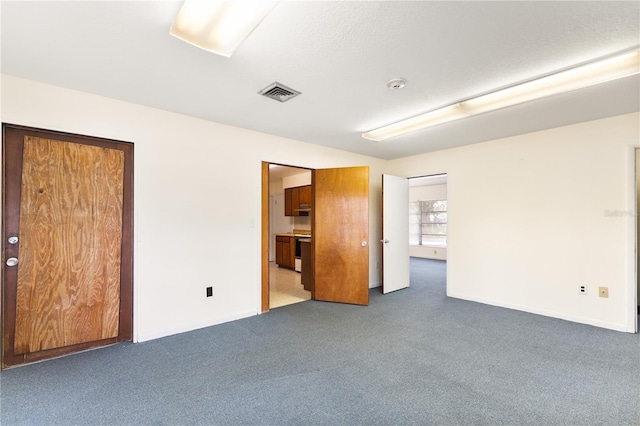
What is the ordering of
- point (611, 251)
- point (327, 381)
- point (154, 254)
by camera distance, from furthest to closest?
point (611, 251) → point (154, 254) → point (327, 381)

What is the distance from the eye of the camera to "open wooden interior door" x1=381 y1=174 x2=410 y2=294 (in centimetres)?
480

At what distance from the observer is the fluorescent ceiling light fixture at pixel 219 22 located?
155 cm

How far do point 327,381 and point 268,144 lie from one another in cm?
301

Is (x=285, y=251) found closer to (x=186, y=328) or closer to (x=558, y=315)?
(x=186, y=328)

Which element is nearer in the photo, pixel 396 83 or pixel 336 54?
pixel 336 54

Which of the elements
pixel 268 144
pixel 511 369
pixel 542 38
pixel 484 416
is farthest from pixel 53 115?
pixel 511 369

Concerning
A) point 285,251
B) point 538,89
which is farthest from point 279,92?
point 285,251

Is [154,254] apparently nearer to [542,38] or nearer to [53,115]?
[53,115]

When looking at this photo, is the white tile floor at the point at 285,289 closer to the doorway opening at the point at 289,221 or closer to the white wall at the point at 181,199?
the doorway opening at the point at 289,221

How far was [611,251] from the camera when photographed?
3.30 meters

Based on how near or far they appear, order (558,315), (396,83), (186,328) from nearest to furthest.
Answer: (396,83)
(186,328)
(558,315)

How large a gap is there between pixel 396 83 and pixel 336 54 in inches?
28.0

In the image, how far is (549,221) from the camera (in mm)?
3742

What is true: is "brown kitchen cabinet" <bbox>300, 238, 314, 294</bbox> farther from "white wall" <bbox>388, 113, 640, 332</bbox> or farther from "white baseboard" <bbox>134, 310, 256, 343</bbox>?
"white wall" <bbox>388, 113, 640, 332</bbox>
